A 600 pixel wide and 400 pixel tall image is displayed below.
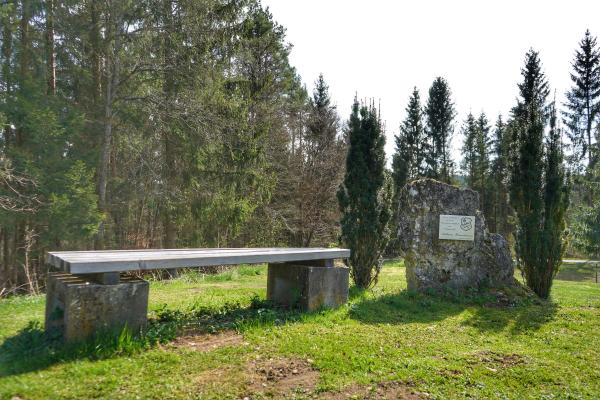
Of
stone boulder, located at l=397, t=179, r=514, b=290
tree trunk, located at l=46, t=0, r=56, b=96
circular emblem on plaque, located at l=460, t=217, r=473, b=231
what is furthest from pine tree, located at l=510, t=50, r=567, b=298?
tree trunk, located at l=46, t=0, r=56, b=96

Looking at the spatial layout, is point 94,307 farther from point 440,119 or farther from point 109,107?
point 440,119

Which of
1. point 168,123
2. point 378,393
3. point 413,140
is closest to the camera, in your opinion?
point 378,393

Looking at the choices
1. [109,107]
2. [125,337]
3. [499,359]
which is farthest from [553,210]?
[109,107]

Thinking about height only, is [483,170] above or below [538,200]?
above

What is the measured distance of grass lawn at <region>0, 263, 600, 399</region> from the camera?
3135mm

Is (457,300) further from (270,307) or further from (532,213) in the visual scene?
(270,307)

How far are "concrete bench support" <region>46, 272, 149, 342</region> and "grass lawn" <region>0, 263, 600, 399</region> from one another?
0.19 metres

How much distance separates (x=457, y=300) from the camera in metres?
7.21

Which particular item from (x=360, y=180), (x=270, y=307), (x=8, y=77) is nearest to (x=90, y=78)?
(x=8, y=77)

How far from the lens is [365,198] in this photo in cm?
781

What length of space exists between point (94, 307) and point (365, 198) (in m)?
5.36

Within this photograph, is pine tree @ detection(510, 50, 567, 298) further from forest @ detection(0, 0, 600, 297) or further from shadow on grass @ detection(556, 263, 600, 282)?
shadow on grass @ detection(556, 263, 600, 282)

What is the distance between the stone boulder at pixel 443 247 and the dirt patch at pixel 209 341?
176 inches

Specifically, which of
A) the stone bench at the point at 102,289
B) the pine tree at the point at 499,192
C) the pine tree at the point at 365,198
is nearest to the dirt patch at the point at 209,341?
the stone bench at the point at 102,289
